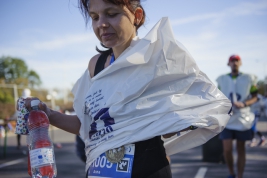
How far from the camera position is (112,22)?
1.98 m

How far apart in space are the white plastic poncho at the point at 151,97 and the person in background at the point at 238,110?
3901 mm

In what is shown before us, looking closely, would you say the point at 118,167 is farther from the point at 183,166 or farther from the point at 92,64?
the point at 183,166

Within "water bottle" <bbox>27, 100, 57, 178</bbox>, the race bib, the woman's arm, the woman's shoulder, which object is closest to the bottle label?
"water bottle" <bbox>27, 100, 57, 178</bbox>

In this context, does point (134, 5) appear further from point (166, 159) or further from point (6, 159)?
point (6, 159)

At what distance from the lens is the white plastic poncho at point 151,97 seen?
1888mm

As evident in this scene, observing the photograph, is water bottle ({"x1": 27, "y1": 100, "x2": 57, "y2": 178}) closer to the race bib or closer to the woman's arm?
the woman's arm

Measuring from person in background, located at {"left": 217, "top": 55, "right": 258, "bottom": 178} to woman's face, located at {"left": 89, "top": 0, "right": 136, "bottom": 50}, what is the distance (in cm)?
413

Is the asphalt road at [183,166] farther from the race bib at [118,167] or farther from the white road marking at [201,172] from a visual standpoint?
the race bib at [118,167]

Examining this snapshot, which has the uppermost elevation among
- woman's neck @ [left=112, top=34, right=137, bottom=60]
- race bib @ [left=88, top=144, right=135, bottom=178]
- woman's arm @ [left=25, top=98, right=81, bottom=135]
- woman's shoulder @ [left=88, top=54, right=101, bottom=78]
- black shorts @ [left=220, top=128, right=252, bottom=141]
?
woman's neck @ [left=112, top=34, right=137, bottom=60]

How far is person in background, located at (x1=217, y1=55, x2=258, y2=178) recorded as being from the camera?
5773 millimetres

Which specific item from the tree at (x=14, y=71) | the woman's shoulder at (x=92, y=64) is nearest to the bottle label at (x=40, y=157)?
the woman's shoulder at (x=92, y=64)

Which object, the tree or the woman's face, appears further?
the tree

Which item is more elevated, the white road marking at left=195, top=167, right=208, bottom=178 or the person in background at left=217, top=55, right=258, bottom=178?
the person in background at left=217, top=55, right=258, bottom=178

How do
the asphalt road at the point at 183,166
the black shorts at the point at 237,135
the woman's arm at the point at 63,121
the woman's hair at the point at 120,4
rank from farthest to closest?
the asphalt road at the point at 183,166, the black shorts at the point at 237,135, the woman's arm at the point at 63,121, the woman's hair at the point at 120,4
